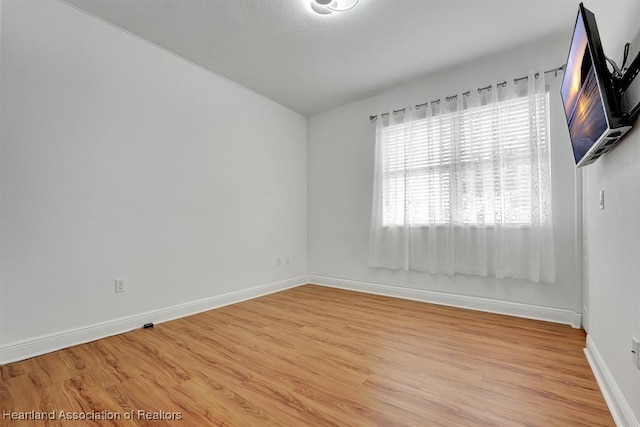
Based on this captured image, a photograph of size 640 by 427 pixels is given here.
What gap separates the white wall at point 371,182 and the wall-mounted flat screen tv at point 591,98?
110 cm

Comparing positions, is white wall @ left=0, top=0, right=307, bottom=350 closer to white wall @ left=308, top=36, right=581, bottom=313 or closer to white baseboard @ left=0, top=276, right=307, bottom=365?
white baseboard @ left=0, top=276, right=307, bottom=365

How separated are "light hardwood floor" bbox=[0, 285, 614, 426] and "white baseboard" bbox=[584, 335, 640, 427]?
0.05 m

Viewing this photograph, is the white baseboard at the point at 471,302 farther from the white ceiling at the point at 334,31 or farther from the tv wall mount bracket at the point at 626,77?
the white ceiling at the point at 334,31

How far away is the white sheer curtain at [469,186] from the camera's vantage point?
2.73 meters

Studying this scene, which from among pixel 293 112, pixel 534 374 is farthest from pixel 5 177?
pixel 534 374

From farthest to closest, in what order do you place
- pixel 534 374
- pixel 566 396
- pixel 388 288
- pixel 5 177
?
pixel 388 288 < pixel 5 177 < pixel 534 374 < pixel 566 396

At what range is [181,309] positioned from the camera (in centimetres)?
295

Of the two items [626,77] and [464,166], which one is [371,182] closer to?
[464,166]

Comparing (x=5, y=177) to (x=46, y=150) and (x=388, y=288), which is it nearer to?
(x=46, y=150)

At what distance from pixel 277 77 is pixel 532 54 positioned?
2673 mm

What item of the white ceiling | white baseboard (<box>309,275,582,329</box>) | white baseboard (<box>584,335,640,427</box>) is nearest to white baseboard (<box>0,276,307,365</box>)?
white baseboard (<box>309,275,582,329</box>)

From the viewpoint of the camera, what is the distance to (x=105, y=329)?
2.41 metres

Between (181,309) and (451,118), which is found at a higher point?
(451,118)

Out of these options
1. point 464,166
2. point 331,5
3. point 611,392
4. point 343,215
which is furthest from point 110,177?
point 611,392
